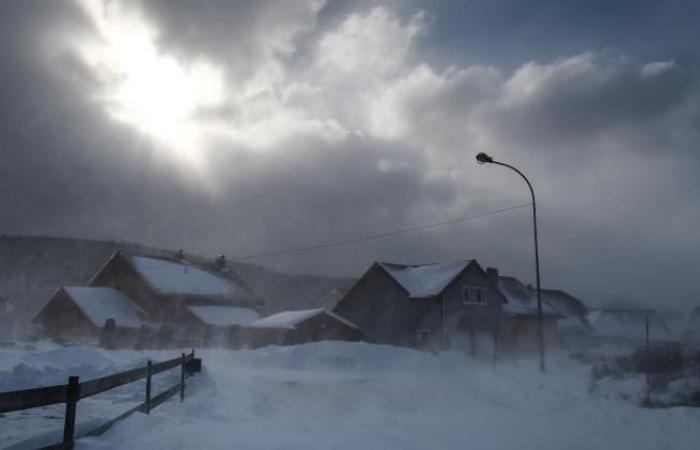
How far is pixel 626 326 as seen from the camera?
232 ft

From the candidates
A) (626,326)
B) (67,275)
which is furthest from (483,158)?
(67,275)

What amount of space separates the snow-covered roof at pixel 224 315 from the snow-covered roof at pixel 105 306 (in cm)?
450

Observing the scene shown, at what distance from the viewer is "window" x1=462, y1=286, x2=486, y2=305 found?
42812 mm

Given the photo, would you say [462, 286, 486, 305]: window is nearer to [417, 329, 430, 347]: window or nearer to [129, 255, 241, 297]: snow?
[417, 329, 430, 347]: window

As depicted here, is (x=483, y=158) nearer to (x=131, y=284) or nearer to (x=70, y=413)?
(x=70, y=413)

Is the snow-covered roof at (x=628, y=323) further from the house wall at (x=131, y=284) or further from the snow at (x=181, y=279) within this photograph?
the house wall at (x=131, y=284)

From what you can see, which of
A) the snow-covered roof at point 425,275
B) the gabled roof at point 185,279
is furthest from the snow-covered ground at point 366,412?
the gabled roof at point 185,279

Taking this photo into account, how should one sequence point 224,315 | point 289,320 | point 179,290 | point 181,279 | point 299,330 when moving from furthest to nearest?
point 181,279, point 179,290, point 224,315, point 289,320, point 299,330

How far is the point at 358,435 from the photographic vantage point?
33.0 feet

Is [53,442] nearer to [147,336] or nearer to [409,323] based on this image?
[147,336]

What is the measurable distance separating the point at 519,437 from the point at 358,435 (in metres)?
3.24

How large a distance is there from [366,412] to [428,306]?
2771cm

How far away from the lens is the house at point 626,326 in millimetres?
67438

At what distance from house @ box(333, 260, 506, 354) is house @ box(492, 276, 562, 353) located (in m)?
3.00
